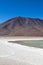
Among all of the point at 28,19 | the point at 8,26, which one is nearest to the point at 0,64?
the point at 8,26

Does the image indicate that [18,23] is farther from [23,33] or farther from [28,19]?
[23,33]

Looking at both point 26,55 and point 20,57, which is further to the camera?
point 26,55

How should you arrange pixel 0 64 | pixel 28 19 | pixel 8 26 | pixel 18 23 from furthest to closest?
pixel 28 19 → pixel 18 23 → pixel 8 26 → pixel 0 64

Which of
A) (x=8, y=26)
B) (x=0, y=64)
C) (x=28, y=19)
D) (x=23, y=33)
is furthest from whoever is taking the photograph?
(x=28, y=19)

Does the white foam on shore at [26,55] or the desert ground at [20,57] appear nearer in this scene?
the desert ground at [20,57]

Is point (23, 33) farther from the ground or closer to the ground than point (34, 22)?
closer to the ground

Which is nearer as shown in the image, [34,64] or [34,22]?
[34,64]

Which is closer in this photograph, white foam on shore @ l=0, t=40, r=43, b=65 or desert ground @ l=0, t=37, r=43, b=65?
desert ground @ l=0, t=37, r=43, b=65

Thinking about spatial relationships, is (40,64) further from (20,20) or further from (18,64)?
(20,20)

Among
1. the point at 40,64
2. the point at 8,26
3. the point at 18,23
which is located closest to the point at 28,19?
the point at 18,23
